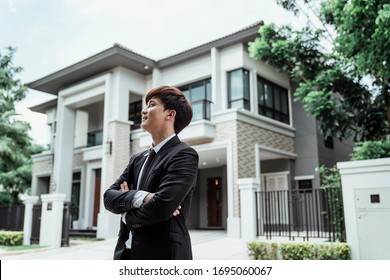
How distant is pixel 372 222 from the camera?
10.7ft

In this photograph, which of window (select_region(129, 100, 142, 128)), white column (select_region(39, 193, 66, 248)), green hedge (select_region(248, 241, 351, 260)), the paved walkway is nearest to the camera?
green hedge (select_region(248, 241, 351, 260))

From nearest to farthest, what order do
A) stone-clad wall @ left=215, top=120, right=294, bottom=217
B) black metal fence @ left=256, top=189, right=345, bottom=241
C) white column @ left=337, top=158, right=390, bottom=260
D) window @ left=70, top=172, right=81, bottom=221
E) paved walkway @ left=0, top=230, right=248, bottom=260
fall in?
white column @ left=337, top=158, right=390, bottom=260
black metal fence @ left=256, top=189, right=345, bottom=241
paved walkway @ left=0, top=230, right=248, bottom=260
stone-clad wall @ left=215, top=120, right=294, bottom=217
window @ left=70, top=172, right=81, bottom=221

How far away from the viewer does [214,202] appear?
8219mm

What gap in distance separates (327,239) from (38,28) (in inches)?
143

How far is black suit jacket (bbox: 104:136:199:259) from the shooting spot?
3.60 feet

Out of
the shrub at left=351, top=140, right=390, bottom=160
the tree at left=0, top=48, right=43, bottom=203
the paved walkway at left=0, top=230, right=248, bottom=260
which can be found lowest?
the paved walkway at left=0, top=230, right=248, bottom=260

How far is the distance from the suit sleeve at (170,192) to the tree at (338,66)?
252cm

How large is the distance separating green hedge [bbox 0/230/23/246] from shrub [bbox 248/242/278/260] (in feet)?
11.9

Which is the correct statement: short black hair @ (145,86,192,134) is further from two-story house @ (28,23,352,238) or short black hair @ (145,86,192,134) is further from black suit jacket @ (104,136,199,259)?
two-story house @ (28,23,352,238)

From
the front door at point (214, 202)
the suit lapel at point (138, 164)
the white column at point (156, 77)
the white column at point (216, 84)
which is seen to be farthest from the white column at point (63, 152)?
the suit lapel at point (138, 164)

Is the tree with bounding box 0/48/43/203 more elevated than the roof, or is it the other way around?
the roof

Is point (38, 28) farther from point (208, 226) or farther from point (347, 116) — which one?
point (208, 226)

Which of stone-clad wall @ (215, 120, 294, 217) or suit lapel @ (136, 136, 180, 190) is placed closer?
suit lapel @ (136, 136, 180, 190)

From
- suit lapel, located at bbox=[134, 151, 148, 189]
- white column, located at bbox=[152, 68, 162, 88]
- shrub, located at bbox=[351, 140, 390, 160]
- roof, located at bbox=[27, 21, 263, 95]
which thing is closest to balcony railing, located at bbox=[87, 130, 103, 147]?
roof, located at bbox=[27, 21, 263, 95]
